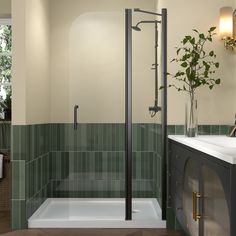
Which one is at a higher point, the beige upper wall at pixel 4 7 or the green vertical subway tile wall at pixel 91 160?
the beige upper wall at pixel 4 7

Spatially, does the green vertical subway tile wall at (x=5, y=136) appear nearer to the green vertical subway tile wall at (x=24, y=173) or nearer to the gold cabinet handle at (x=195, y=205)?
the green vertical subway tile wall at (x=24, y=173)

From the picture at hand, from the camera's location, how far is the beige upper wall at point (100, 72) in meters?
3.67

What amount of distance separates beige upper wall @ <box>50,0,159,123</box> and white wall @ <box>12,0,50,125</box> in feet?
0.74

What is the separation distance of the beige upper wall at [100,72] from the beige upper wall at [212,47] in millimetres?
242

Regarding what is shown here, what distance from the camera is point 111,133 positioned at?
382 centimetres

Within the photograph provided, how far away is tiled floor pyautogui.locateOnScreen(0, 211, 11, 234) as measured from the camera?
342 cm

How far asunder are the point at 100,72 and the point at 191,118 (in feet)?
3.32

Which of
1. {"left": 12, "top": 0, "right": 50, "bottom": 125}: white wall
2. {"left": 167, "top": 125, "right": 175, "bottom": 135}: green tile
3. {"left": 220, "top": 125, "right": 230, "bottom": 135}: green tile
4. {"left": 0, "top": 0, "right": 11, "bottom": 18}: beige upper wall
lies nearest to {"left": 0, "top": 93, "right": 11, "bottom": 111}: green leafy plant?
{"left": 12, "top": 0, "right": 50, "bottom": 125}: white wall

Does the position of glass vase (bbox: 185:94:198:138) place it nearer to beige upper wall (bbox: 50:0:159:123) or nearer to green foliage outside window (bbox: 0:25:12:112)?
beige upper wall (bbox: 50:0:159:123)

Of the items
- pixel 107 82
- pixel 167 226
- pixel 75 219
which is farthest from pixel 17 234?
pixel 107 82

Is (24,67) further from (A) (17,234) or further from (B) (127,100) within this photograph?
(A) (17,234)

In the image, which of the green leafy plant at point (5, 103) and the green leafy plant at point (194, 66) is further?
the green leafy plant at point (5, 103)

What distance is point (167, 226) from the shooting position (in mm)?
3500

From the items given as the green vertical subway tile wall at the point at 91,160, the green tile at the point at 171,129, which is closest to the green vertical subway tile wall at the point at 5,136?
the green vertical subway tile wall at the point at 91,160
